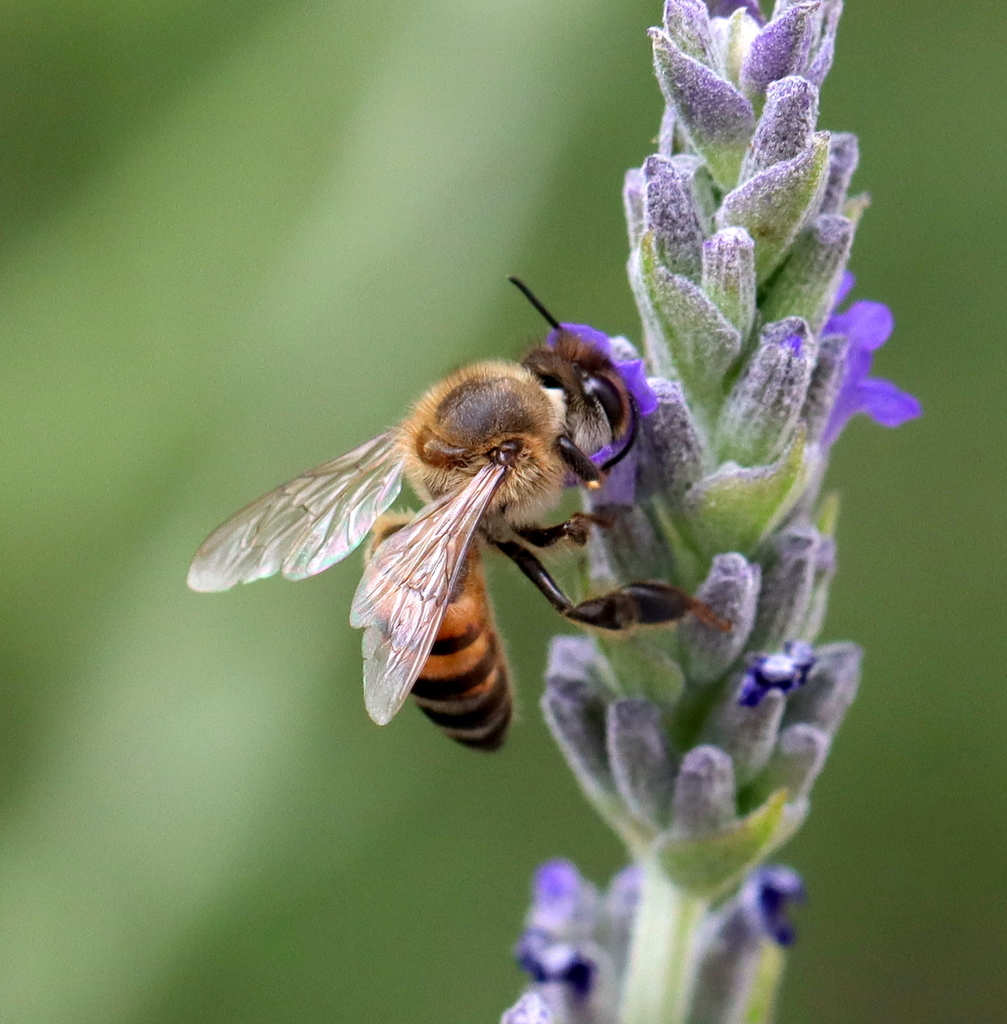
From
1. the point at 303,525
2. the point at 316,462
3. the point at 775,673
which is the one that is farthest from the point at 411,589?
the point at 316,462

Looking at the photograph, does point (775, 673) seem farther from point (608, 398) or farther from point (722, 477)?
point (608, 398)

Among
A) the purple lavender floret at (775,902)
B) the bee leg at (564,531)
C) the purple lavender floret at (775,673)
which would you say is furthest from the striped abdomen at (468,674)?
the purple lavender floret at (775,902)

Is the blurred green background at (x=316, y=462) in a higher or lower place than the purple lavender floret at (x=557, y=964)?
higher

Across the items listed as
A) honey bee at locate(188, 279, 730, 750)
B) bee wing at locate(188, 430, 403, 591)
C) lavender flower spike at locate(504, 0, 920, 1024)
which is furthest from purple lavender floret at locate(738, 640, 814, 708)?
bee wing at locate(188, 430, 403, 591)

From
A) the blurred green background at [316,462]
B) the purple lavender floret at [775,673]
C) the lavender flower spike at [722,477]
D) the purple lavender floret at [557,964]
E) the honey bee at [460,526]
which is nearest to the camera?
the lavender flower spike at [722,477]

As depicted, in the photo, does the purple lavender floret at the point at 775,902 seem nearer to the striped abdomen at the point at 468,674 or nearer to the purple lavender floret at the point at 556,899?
the purple lavender floret at the point at 556,899
